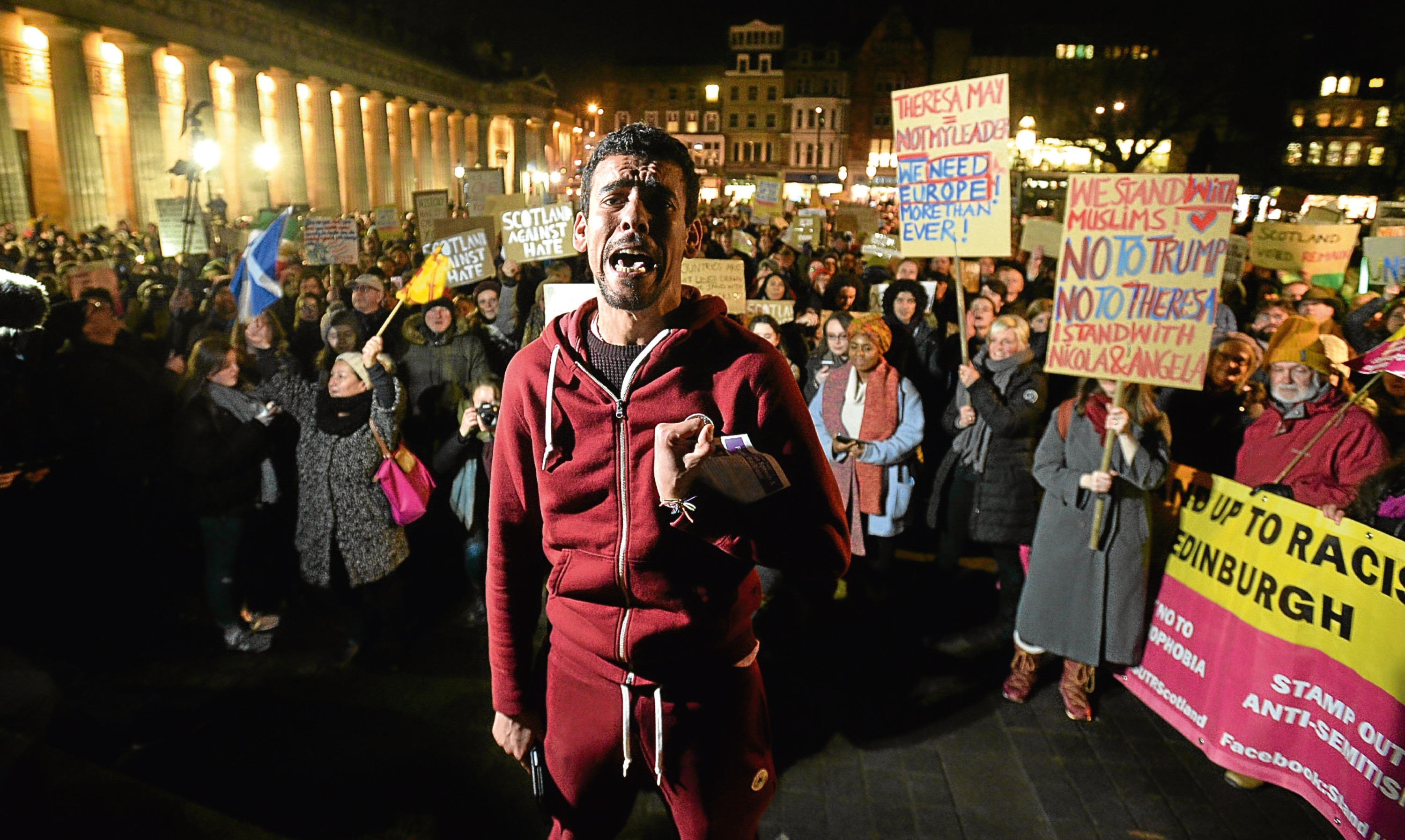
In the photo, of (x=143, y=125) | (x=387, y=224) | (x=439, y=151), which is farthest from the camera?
(x=439, y=151)

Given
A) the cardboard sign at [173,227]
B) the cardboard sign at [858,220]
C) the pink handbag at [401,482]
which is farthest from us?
the cardboard sign at [858,220]

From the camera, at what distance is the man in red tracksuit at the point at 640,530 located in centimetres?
189

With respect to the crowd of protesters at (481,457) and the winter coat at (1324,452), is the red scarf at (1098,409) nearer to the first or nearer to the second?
the crowd of protesters at (481,457)

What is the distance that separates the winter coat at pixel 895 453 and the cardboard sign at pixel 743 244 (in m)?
8.99

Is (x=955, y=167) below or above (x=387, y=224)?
below

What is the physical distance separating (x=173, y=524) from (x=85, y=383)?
3.02 ft

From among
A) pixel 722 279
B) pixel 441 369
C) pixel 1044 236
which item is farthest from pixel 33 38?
pixel 1044 236

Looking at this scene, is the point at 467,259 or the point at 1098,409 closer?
the point at 1098,409

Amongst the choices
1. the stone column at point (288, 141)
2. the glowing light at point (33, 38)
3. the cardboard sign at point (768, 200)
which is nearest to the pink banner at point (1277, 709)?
the cardboard sign at point (768, 200)

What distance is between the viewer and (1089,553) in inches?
170

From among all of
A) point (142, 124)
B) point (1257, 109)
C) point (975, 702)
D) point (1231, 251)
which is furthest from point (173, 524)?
point (1257, 109)

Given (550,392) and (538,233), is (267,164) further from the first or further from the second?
(550,392)

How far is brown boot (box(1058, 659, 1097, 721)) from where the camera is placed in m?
4.42

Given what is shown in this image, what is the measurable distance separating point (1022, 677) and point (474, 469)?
3.49 meters
